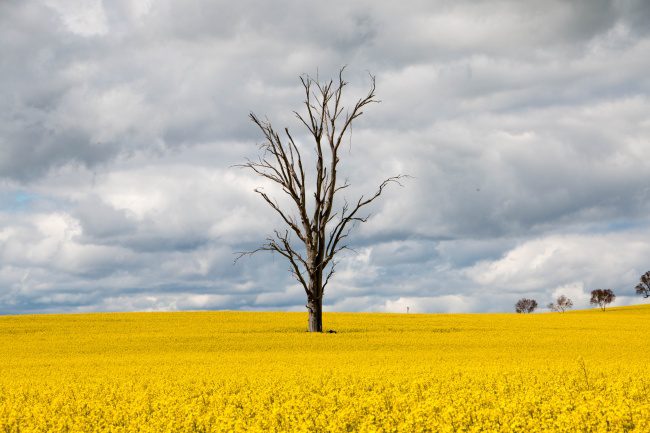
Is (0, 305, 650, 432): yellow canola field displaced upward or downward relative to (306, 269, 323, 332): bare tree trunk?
downward

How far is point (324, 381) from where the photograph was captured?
18.2m

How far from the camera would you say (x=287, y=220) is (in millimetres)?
44250

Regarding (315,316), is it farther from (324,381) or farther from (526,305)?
(526,305)

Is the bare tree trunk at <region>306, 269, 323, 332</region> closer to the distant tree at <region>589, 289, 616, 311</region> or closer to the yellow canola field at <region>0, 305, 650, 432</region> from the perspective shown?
the yellow canola field at <region>0, 305, 650, 432</region>

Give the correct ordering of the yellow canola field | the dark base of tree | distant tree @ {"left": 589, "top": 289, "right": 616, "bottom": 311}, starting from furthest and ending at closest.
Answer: distant tree @ {"left": 589, "top": 289, "right": 616, "bottom": 311}
the dark base of tree
the yellow canola field

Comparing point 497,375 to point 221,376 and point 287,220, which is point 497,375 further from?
point 287,220

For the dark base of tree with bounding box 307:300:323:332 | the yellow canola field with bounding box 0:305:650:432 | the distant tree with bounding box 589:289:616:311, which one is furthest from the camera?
the distant tree with bounding box 589:289:616:311

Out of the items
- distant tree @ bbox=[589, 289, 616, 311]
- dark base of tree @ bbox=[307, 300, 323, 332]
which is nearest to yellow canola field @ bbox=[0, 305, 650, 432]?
dark base of tree @ bbox=[307, 300, 323, 332]

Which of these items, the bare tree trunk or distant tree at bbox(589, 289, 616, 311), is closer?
the bare tree trunk

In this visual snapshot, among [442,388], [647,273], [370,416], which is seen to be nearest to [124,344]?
[442,388]

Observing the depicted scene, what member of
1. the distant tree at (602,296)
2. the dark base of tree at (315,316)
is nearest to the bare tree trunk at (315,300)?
the dark base of tree at (315,316)

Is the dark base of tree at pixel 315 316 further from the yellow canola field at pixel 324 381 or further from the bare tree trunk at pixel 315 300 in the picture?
the yellow canola field at pixel 324 381

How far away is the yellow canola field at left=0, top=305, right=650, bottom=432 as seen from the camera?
12.1m

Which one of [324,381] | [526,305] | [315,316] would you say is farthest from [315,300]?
[526,305]
